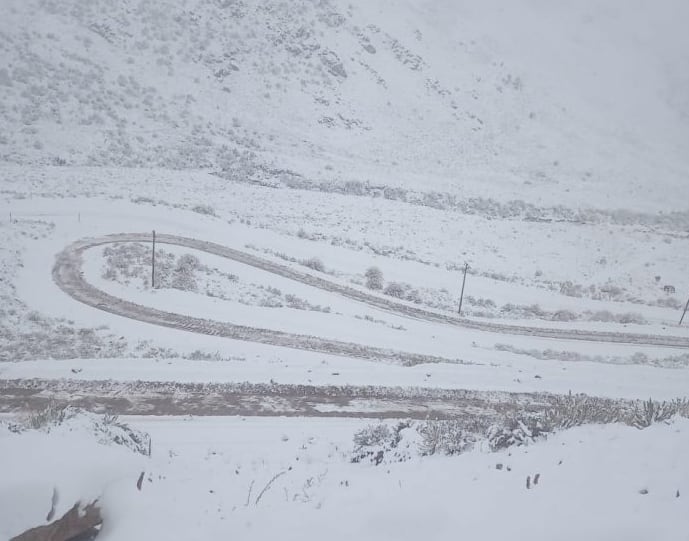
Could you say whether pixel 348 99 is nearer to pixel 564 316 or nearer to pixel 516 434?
pixel 564 316

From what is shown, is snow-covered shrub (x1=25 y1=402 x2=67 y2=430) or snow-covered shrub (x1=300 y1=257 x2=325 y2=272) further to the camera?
snow-covered shrub (x1=300 y1=257 x2=325 y2=272)

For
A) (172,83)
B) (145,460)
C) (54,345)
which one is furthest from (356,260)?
(172,83)

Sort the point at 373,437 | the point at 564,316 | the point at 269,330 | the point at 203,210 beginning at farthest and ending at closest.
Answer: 1. the point at 203,210
2. the point at 564,316
3. the point at 269,330
4. the point at 373,437

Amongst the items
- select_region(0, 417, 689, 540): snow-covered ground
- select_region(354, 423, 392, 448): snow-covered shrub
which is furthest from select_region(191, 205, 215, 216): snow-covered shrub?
select_region(0, 417, 689, 540): snow-covered ground

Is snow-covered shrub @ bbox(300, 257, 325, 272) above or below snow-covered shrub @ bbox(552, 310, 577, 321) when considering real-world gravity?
above

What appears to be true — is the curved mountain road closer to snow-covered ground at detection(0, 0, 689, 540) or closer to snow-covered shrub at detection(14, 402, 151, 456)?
snow-covered ground at detection(0, 0, 689, 540)

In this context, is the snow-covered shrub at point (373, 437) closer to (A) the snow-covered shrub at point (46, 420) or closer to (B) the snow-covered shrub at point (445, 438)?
(B) the snow-covered shrub at point (445, 438)

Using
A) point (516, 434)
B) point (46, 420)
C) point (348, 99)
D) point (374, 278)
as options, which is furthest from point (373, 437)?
point (348, 99)

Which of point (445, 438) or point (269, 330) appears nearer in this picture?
point (445, 438)
